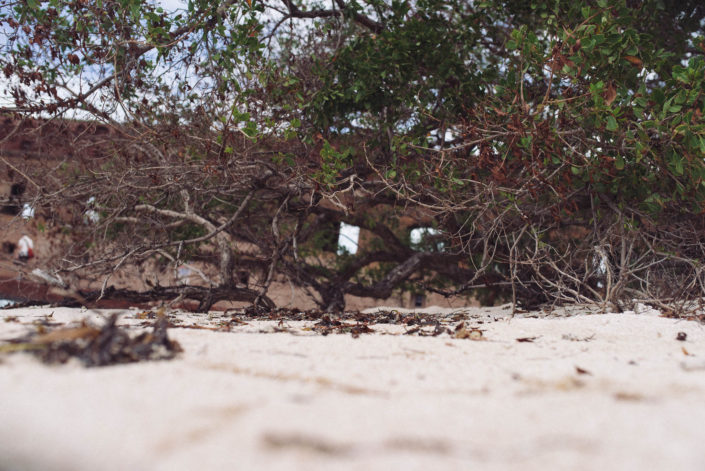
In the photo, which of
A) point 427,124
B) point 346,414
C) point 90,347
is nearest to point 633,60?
point 427,124

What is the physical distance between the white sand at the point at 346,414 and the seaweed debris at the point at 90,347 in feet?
0.18

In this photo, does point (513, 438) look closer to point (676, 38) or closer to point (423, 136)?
point (423, 136)

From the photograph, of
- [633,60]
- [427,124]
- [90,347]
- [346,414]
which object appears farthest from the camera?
[427,124]

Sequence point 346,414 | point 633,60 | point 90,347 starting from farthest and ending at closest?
point 633,60 → point 90,347 → point 346,414

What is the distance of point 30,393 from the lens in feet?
3.86

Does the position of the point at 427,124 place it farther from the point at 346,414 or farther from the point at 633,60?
the point at 346,414

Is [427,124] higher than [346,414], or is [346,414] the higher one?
[427,124]

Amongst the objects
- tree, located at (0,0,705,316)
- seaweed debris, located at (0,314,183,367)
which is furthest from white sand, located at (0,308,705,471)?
tree, located at (0,0,705,316)

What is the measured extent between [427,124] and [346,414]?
4068mm

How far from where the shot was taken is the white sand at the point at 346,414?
918mm

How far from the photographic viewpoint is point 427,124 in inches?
191

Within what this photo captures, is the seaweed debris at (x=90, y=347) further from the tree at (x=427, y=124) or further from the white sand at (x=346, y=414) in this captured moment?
the tree at (x=427, y=124)

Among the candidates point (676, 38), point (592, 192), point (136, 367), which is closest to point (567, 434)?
point (136, 367)

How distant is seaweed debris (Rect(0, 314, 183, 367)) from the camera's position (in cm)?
146
